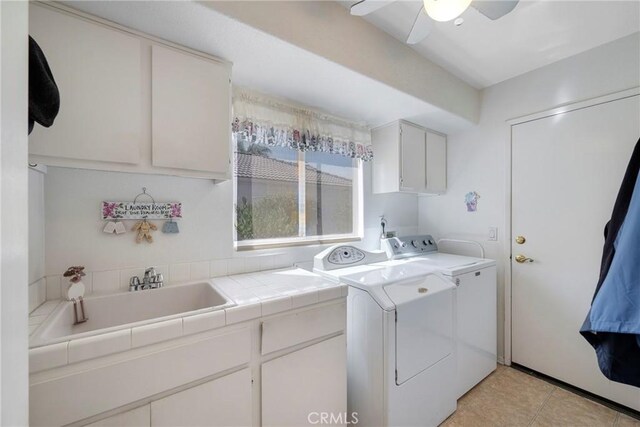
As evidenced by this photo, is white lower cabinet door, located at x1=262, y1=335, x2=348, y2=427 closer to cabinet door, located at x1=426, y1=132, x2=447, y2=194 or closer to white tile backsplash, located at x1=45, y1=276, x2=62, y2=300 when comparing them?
white tile backsplash, located at x1=45, y1=276, x2=62, y2=300

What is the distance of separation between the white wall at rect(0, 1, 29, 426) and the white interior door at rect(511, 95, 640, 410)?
287 cm

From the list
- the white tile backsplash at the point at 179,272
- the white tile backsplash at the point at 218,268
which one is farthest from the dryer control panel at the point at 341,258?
the white tile backsplash at the point at 179,272

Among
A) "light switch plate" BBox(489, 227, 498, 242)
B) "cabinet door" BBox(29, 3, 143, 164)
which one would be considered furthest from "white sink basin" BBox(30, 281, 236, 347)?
"light switch plate" BBox(489, 227, 498, 242)

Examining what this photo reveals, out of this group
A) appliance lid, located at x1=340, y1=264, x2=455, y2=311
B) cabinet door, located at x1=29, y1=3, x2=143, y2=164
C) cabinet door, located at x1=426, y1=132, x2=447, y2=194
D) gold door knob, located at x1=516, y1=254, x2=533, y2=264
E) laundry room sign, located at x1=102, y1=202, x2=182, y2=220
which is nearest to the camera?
cabinet door, located at x1=29, y1=3, x2=143, y2=164

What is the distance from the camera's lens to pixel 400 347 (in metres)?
1.41

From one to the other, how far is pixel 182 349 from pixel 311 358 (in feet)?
2.00

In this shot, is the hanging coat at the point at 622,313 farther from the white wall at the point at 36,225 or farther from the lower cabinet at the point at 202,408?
the white wall at the point at 36,225

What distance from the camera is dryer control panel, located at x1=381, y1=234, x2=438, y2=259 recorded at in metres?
2.31

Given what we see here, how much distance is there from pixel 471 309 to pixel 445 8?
1931mm

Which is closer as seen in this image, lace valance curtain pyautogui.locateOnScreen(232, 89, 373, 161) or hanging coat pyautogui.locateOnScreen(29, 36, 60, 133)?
hanging coat pyautogui.locateOnScreen(29, 36, 60, 133)

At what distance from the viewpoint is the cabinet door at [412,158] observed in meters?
2.28

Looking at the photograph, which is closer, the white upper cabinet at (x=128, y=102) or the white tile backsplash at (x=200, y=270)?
the white upper cabinet at (x=128, y=102)

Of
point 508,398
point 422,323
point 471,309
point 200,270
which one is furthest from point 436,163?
point 200,270

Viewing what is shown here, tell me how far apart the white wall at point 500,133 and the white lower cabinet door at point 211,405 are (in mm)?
2340
